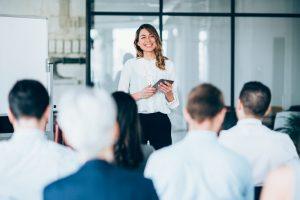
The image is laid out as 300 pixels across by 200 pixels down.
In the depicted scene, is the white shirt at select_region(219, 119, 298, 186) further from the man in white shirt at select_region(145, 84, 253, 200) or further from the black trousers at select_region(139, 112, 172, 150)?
the black trousers at select_region(139, 112, 172, 150)

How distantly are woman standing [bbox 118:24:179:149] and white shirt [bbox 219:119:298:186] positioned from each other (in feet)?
5.38

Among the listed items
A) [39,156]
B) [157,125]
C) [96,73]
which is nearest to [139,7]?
[96,73]

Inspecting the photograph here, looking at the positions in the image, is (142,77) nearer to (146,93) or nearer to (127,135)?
(146,93)

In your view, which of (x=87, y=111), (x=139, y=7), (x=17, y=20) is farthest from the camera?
(x=139, y=7)

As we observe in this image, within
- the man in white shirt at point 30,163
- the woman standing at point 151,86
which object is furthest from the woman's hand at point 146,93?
the man in white shirt at point 30,163

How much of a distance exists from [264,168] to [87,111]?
1.63 metres

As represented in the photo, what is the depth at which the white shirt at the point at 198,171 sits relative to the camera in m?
2.37

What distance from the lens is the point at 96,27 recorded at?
7172mm

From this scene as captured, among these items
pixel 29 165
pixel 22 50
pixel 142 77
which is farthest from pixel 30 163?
pixel 22 50

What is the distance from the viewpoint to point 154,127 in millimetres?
4844

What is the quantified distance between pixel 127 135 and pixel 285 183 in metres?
0.93

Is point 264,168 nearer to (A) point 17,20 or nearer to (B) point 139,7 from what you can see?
(A) point 17,20

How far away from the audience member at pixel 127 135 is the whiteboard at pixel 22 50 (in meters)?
3.26

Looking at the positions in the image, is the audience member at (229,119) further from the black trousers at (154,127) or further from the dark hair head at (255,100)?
the dark hair head at (255,100)
